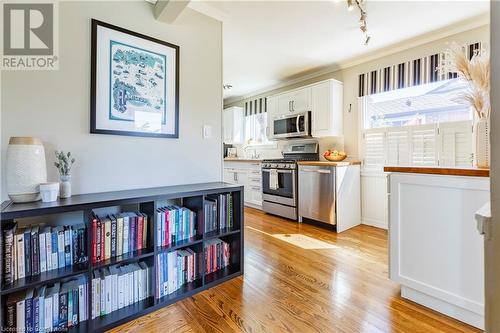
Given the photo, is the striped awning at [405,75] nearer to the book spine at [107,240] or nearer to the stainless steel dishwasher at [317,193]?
the stainless steel dishwasher at [317,193]

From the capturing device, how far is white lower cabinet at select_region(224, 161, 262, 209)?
4.55 m

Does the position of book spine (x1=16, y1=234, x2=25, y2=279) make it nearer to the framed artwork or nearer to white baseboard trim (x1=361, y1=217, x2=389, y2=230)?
the framed artwork

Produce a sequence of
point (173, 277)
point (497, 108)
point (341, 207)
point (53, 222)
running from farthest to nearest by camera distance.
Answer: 1. point (341, 207)
2. point (173, 277)
3. point (53, 222)
4. point (497, 108)

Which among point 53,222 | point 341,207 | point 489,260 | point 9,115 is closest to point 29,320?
point 53,222

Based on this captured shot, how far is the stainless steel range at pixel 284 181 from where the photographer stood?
12.5ft

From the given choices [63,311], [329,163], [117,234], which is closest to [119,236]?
[117,234]

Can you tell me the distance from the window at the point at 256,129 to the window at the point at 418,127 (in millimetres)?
2206

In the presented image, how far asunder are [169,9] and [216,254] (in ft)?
6.51

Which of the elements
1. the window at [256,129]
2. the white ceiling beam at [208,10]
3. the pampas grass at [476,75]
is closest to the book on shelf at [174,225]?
the white ceiling beam at [208,10]

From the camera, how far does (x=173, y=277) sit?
1811mm

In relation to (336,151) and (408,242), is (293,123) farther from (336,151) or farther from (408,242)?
(408,242)

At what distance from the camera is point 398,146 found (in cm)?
325

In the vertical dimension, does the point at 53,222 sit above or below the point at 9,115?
below

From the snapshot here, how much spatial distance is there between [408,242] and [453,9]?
2.34 m
